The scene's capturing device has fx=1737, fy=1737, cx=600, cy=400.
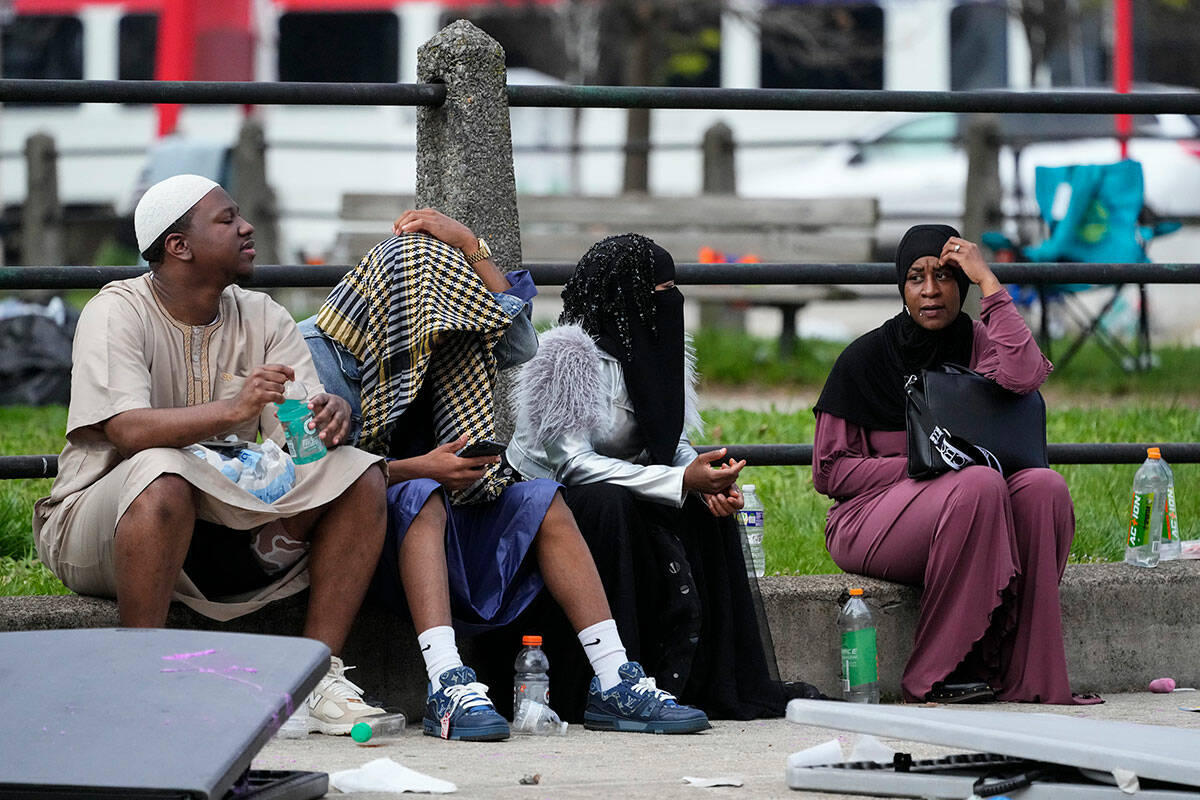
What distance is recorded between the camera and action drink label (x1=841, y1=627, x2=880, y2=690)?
466cm

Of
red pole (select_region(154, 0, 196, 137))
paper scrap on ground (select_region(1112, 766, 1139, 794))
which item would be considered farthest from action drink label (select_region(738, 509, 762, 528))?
red pole (select_region(154, 0, 196, 137))

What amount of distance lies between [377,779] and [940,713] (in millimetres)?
1102

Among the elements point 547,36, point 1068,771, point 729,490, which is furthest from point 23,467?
point 547,36

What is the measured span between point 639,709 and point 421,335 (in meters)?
1.08

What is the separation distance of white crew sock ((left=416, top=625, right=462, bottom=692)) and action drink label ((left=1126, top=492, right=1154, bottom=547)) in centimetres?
217

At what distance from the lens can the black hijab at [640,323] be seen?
4668 mm

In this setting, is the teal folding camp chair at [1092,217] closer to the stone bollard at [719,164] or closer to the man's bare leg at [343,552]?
the stone bollard at [719,164]

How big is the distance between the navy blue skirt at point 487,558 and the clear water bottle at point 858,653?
0.89 meters

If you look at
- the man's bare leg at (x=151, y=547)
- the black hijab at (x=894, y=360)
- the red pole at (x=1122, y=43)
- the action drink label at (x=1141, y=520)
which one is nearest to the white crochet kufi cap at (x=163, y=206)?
the man's bare leg at (x=151, y=547)

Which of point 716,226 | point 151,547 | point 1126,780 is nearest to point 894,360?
point 1126,780

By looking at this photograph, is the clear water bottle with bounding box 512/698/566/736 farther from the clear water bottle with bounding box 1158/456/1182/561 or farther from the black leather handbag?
the clear water bottle with bounding box 1158/456/1182/561

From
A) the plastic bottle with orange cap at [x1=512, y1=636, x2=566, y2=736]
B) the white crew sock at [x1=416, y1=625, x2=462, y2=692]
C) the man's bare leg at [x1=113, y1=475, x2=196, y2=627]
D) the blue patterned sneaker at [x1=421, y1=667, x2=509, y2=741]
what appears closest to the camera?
the man's bare leg at [x1=113, y1=475, x2=196, y2=627]

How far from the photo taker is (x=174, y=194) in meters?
4.29

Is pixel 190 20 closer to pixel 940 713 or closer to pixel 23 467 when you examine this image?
pixel 23 467
